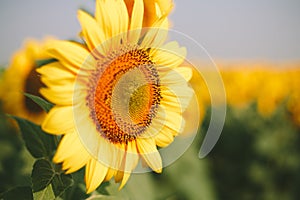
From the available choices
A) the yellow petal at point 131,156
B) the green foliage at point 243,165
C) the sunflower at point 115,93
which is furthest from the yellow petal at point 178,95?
the green foliage at point 243,165

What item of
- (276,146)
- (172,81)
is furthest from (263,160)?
(172,81)

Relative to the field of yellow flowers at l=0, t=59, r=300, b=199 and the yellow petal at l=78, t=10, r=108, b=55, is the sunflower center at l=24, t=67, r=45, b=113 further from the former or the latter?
the field of yellow flowers at l=0, t=59, r=300, b=199

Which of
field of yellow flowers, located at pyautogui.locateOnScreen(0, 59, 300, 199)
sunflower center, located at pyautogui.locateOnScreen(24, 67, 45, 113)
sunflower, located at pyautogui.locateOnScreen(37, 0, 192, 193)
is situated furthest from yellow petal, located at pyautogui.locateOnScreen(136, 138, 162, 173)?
field of yellow flowers, located at pyautogui.locateOnScreen(0, 59, 300, 199)

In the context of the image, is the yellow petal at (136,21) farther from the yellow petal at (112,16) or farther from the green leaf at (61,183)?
the green leaf at (61,183)

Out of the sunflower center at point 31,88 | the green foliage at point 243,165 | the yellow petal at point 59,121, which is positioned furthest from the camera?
the green foliage at point 243,165

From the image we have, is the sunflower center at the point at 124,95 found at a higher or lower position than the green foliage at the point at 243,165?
higher

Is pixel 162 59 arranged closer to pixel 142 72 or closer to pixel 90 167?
A: pixel 142 72
